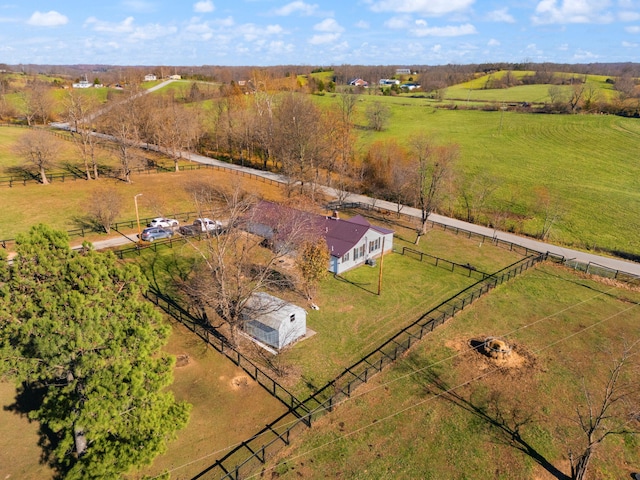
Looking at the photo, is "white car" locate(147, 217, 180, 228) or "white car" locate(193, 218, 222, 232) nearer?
"white car" locate(193, 218, 222, 232)

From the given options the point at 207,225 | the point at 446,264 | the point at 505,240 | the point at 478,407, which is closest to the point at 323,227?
the point at 207,225

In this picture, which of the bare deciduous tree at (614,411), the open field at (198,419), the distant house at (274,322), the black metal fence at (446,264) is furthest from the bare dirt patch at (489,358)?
the open field at (198,419)

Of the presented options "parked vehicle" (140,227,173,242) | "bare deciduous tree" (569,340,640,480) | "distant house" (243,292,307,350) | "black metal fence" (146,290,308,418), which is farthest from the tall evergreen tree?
"parked vehicle" (140,227,173,242)

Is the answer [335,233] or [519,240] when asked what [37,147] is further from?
[519,240]

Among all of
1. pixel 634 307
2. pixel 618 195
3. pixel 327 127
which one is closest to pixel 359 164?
pixel 327 127

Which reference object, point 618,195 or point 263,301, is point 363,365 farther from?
point 618,195

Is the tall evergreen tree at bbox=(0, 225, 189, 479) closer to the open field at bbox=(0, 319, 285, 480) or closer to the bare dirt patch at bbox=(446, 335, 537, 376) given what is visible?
the open field at bbox=(0, 319, 285, 480)

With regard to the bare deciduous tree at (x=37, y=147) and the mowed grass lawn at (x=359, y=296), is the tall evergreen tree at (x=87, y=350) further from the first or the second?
the bare deciduous tree at (x=37, y=147)
